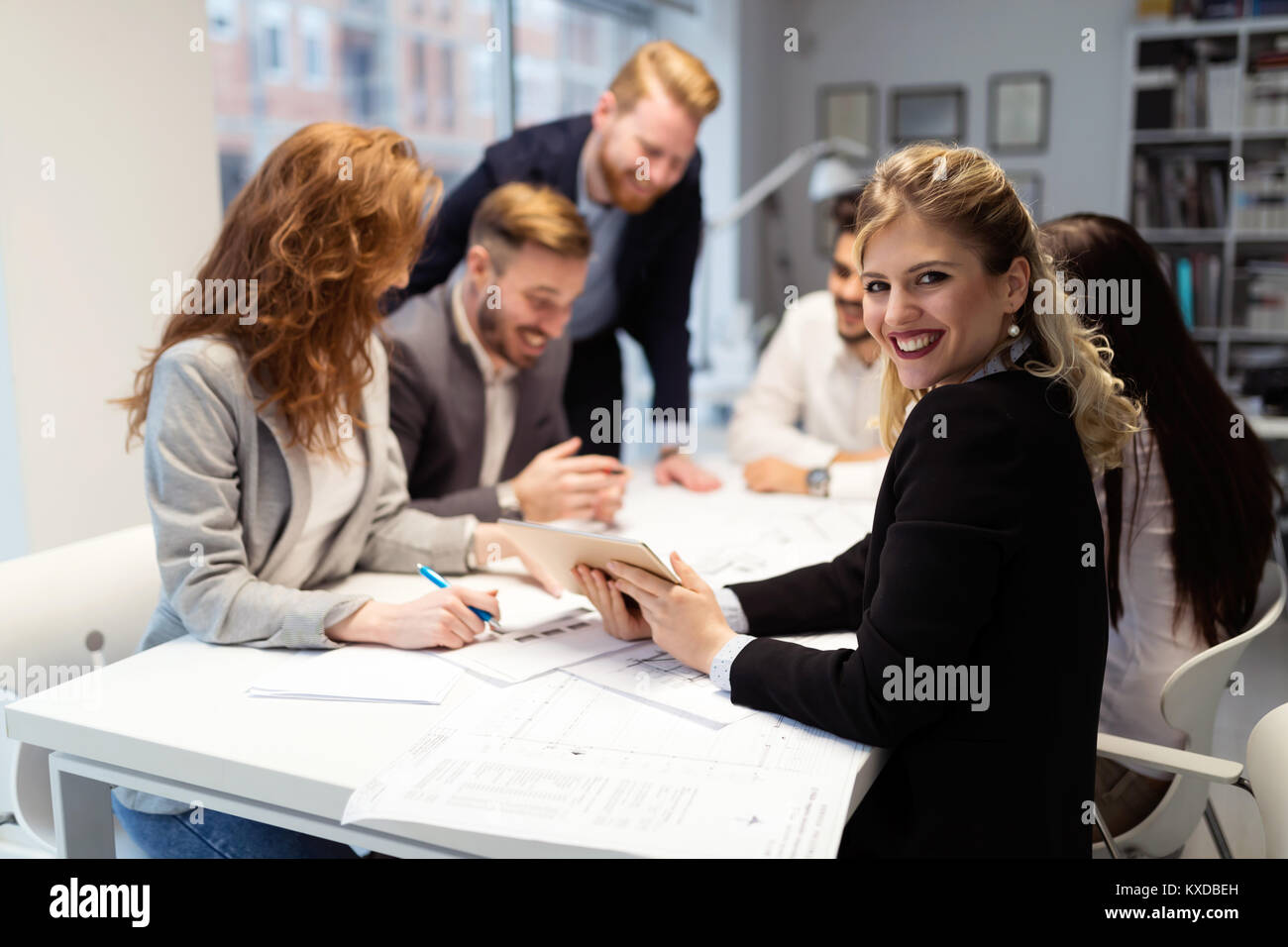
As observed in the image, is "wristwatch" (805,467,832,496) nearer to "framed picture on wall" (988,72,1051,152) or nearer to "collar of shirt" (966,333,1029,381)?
"collar of shirt" (966,333,1029,381)

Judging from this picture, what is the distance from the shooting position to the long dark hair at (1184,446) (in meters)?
1.56

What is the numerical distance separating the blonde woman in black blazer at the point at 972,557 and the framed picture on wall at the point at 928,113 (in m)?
4.67

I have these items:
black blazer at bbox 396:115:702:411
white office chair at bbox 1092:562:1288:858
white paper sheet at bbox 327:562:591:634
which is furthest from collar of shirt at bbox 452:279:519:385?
white office chair at bbox 1092:562:1288:858

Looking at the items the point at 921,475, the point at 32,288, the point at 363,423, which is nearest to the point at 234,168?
the point at 32,288

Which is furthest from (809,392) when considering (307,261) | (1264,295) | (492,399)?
(1264,295)

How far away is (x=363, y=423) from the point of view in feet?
5.32

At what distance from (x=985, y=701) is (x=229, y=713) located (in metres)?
0.81

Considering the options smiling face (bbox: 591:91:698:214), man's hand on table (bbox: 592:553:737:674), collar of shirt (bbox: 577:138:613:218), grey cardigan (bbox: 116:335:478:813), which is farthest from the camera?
collar of shirt (bbox: 577:138:613:218)

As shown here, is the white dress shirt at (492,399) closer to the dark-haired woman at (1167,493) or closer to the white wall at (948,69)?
the dark-haired woman at (1167,493)

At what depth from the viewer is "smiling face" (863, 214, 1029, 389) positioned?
1152 mm

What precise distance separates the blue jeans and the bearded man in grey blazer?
0.71m

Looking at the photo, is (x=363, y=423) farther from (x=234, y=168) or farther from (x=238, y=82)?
(x=238, y=82)

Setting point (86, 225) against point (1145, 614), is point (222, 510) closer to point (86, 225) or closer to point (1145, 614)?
point (86, 225)

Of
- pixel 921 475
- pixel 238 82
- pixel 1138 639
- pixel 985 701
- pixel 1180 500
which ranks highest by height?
pixel 238 82
